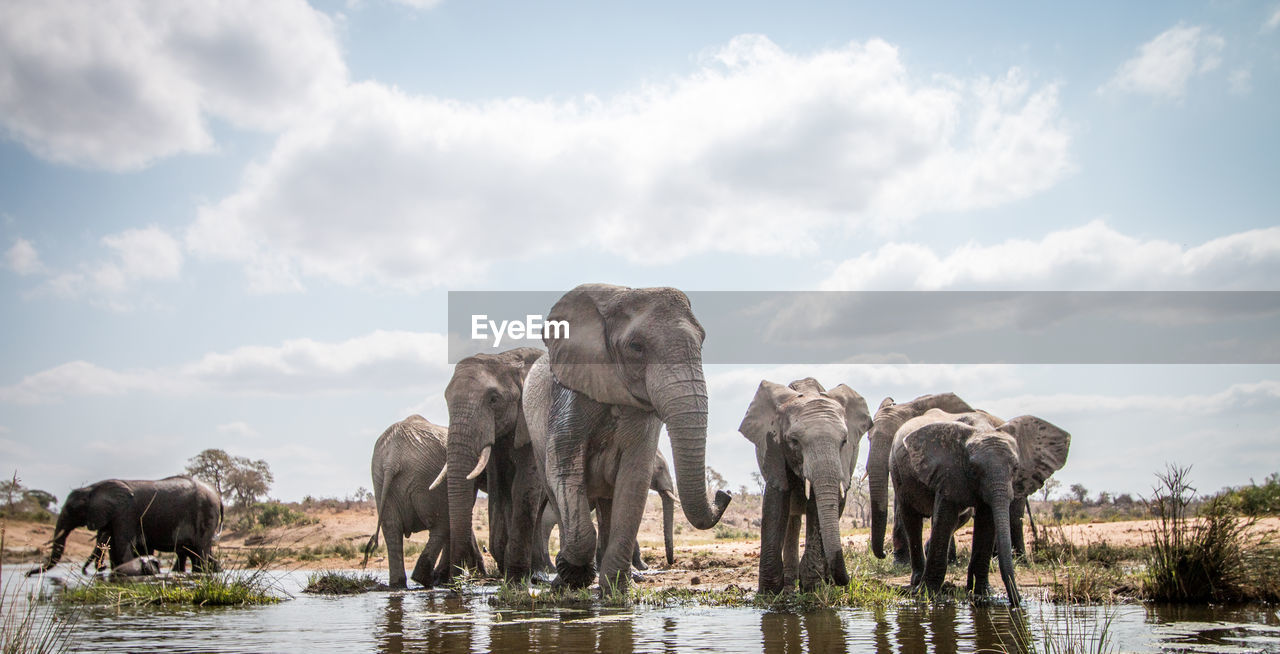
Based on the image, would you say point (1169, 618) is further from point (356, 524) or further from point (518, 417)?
point (356, 524)

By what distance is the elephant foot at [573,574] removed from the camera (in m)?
9.90

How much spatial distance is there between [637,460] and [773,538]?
2072 mm

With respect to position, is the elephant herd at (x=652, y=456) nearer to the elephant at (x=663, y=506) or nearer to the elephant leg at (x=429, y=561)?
the elephant leg at (x=429, y=561)

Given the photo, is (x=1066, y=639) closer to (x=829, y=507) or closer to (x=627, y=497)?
(x=829, y=507)

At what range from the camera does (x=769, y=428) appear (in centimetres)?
1116

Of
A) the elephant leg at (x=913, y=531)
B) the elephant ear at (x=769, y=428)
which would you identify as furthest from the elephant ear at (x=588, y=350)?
the elephant leg at (x=913, y=531)

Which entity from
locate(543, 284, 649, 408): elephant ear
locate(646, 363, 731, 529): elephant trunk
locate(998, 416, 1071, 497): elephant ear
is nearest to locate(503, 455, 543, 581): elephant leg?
locate(543, 284, 649, 408): elephant ear

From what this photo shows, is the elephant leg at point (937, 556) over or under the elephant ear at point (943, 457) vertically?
under

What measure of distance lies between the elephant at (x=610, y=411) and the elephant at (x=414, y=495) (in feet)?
17.4

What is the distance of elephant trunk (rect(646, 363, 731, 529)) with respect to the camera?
8391 mm

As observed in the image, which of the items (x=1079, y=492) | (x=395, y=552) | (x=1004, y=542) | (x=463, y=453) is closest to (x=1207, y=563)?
(x=1004, y=542)

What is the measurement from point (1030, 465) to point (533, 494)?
6.55 m

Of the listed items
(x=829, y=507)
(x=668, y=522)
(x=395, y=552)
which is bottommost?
(x=395, y=552)

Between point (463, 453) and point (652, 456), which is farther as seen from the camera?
point (463, 453)
